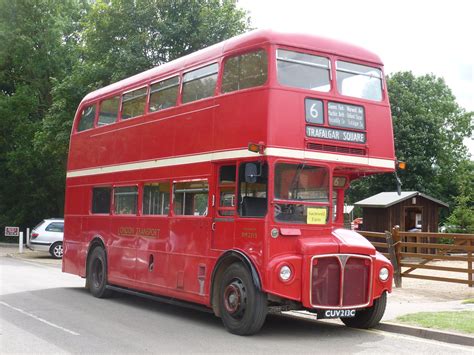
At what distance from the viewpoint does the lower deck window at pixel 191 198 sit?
10.4m

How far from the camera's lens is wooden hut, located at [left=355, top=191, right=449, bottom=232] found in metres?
26.2

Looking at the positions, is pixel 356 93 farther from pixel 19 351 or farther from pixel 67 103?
pixel 67 103

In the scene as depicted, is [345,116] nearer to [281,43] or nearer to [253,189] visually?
[281,43]

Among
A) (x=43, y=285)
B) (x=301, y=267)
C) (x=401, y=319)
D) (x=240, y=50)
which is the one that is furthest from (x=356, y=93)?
(x=43, y=285)

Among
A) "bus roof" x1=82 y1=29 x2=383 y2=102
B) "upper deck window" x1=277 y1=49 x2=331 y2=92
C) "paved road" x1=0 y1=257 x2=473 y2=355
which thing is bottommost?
"paved road" x1=0 y1=257 x2=473 y2=355

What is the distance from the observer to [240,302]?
29.9 feet

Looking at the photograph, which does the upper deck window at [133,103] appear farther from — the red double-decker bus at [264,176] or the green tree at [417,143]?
the green tree at [417,143]

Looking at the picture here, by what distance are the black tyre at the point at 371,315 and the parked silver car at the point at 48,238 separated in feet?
59.4

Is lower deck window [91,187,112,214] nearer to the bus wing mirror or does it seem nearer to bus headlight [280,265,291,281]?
the bus wing mirror

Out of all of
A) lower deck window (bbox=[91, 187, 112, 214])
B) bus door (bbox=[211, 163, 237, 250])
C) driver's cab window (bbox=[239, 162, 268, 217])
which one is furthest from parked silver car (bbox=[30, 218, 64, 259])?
driver's cab window (bbox=[239, 162, 268, 217])

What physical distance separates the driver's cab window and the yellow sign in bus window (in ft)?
2.57

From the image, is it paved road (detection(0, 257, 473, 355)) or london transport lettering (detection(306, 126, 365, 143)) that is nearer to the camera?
paved road (detection(0, 257, 473, 355))

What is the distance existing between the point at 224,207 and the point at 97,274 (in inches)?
217

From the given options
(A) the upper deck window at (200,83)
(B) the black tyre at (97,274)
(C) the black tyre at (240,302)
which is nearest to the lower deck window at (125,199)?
(B) the black tyre at (97,274)
